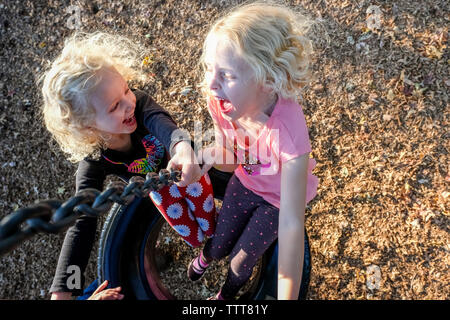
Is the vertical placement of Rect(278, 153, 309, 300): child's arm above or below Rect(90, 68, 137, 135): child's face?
below

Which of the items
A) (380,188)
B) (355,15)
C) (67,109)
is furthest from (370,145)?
(67,109)

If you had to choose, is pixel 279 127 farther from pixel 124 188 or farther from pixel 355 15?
pixel 355 15

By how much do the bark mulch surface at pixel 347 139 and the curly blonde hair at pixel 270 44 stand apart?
1.33 meters

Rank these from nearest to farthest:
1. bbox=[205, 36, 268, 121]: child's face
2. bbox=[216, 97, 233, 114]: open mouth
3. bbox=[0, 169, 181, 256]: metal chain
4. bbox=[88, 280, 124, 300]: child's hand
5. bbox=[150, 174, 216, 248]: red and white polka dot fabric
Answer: bbox=[0, 169, 181, 256]: metal chain < bbox=[205, 36, 268, 121]: child's face < bbox=[216, 97, 233, 114]: open mouth < bbox=[88, 280, 124, 300]: child's hand < bbox=[150, 174, 216, 248]: red and white polka dot fabric

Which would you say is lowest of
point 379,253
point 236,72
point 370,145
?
point 379,253

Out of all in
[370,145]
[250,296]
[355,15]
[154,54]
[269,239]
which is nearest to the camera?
[269,239]

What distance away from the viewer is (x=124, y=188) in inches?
42.1

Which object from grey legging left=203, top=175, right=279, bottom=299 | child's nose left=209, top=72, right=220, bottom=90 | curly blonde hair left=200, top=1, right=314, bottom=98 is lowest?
grey legging left=203, top=175, right=279, bottom=299

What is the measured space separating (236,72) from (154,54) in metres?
2.00

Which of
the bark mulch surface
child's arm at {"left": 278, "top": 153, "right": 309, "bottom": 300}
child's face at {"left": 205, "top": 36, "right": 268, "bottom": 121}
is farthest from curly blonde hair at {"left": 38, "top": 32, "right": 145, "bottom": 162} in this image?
the bark mulch surface

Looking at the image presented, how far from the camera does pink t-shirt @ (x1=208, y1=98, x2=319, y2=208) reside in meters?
1.54

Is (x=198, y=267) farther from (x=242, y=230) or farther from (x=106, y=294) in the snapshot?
(x=106, y=294)

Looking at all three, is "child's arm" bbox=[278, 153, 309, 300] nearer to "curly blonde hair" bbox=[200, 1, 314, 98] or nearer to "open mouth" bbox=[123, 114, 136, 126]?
"curly blonde hair" bbox=[200, 1, 314, 98]

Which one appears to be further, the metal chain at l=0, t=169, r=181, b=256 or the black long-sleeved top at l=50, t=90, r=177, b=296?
the black long-sleeved top at l=50, t=90, r=177, b=296
